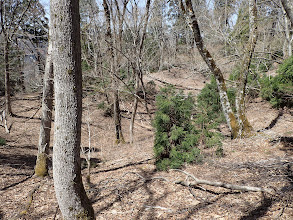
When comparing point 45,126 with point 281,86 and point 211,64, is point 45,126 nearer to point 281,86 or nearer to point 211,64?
point 211,64

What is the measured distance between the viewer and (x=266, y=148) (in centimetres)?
580

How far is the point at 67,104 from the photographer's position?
2559 mm

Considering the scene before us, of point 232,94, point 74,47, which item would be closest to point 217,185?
point 74,47

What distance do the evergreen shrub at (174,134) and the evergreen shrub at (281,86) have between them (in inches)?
185

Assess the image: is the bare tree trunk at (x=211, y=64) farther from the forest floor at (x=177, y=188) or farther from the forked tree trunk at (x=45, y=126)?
the forked tree trunk at (x=45, y=126)

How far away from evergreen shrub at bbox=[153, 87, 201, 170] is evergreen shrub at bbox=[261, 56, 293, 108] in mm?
4705

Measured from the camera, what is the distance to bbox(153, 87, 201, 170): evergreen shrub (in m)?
4.98

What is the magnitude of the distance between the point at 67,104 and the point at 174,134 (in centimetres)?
295

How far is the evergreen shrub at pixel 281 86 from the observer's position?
8102 mm

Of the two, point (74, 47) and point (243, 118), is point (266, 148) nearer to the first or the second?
point (243, 118)

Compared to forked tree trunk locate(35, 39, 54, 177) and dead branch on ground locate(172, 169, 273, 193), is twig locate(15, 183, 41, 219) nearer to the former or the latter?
forked tree trunk locate(35, 39, 54, 177)

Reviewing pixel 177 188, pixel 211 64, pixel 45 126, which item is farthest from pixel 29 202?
pixel 211 64

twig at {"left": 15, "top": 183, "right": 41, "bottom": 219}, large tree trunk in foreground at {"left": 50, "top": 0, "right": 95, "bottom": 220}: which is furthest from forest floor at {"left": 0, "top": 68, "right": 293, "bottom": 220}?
large tree trunk in foreground at {"left": 50, "top": 0, "right": 95, "bottom": 220}

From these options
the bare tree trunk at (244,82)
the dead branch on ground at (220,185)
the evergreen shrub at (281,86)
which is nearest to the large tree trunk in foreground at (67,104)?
the dead branch on ground at (220,185)
